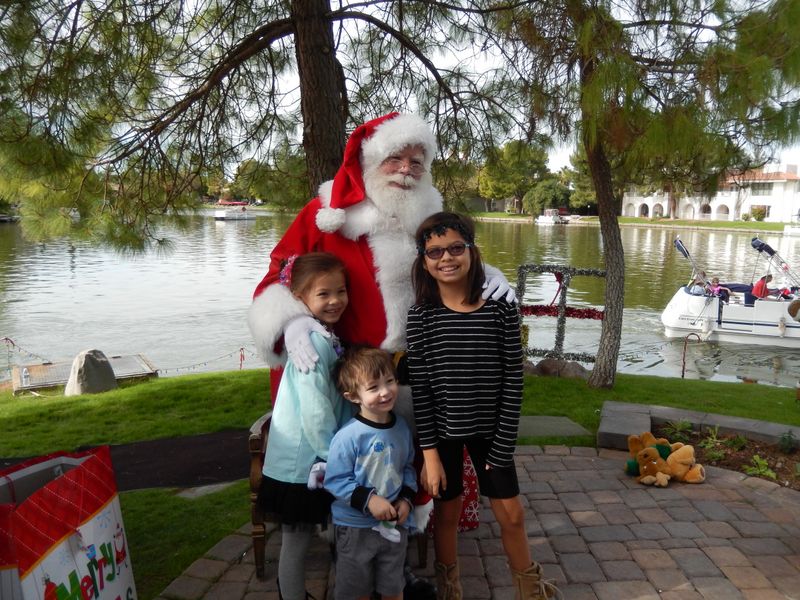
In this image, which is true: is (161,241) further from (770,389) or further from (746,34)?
(770,389)

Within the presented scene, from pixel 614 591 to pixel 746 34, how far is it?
341cm

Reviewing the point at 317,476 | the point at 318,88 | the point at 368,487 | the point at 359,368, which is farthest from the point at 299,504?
the point at 318,88

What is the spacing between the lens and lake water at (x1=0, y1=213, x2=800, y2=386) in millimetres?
10938

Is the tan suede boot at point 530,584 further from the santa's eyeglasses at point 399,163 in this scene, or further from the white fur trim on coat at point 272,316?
the santa's eyeglasses at point 399,163

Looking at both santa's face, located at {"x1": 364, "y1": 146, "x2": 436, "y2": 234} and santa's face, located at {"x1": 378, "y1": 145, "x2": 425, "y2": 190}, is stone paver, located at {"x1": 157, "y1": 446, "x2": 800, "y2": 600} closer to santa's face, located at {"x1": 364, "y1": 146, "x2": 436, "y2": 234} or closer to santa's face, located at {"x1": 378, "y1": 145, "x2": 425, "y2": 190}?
santa's face, located at {"x1": 364, "y1": 146, "x2": 436, "y2": 234}

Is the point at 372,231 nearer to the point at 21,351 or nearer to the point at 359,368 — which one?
the point at 359,368

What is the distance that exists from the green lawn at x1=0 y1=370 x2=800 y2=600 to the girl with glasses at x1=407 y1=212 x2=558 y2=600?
139cm

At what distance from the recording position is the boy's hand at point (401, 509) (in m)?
2.00

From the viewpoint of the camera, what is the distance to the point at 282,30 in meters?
4.41

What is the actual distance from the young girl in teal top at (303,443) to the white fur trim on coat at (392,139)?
52 cm

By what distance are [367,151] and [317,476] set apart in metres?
1.28

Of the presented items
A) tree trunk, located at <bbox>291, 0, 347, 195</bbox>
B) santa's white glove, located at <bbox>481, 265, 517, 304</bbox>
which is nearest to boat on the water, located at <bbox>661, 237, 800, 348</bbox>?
tree trunk, located at <bbox>291, 0, 347, 195</bbox>

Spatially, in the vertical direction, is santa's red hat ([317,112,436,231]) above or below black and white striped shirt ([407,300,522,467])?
above

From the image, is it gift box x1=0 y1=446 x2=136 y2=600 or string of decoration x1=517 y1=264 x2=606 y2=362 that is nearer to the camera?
gift box x1=0 y1=446 x2=136 y2=600
